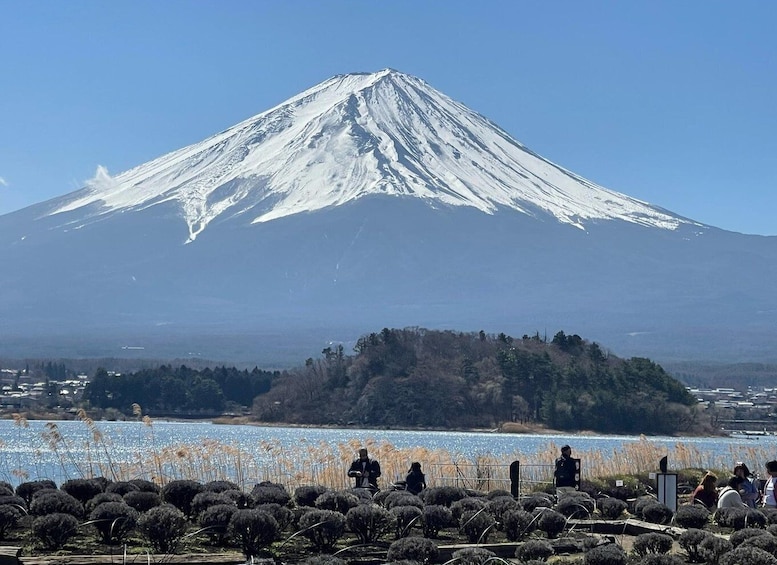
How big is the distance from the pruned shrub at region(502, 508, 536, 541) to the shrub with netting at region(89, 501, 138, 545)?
3.64 metres

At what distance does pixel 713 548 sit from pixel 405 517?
126 inches

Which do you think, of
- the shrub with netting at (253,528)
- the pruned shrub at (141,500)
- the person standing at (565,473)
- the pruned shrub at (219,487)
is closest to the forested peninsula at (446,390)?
the person standing at (565,473)

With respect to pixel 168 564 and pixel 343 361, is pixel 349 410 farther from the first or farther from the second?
pixel 168 564

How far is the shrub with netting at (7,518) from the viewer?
14.6 metres

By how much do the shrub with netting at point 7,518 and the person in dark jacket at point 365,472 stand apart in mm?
5886

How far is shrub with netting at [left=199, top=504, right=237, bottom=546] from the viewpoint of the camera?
48.3 ft

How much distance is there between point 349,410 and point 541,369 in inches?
409

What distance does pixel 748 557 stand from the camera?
1282 centimetres

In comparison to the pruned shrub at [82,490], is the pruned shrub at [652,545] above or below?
below

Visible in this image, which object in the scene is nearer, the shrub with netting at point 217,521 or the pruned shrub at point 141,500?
the shrub with netting at point 217,521

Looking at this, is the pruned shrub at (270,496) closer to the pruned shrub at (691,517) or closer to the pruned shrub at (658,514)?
the pruned shrub at (658,514)

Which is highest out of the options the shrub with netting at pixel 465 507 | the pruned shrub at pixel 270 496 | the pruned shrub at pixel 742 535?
the pruned shrub at pixel 270 496

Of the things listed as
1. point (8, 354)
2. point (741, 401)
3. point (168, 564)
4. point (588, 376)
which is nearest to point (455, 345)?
point (588, 376)

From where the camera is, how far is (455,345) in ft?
289
